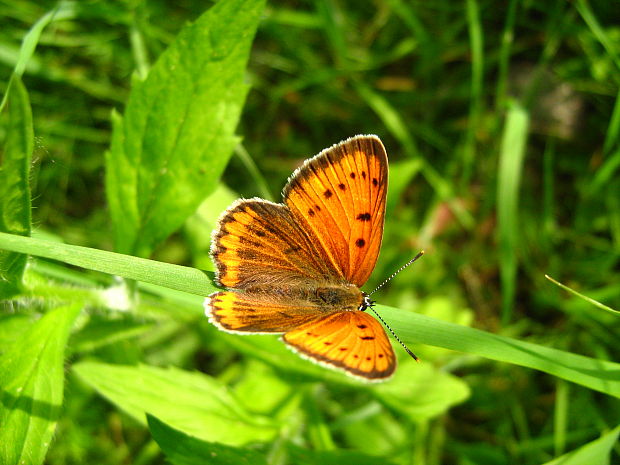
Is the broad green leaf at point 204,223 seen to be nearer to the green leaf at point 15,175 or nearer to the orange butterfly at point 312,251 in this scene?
the orange butterfly at point 312,251

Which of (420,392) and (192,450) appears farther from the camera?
(420,392)

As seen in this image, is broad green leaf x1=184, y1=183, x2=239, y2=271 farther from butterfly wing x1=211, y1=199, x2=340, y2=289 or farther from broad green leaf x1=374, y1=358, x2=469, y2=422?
broad green leaf x1=374, y1=358, x2=469, y2=422

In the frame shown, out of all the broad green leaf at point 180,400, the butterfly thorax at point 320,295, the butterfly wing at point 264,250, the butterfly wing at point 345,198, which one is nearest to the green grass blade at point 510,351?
the butterfly thorax at point 320,295

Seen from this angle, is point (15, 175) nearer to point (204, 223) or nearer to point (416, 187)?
point (204, 223)

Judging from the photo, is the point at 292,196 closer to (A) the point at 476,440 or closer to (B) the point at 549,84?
(A) the point at 476,440

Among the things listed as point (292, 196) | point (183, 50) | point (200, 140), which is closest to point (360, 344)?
point (292, 196)

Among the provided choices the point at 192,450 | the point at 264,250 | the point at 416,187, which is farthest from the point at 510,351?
the point at 416,187
